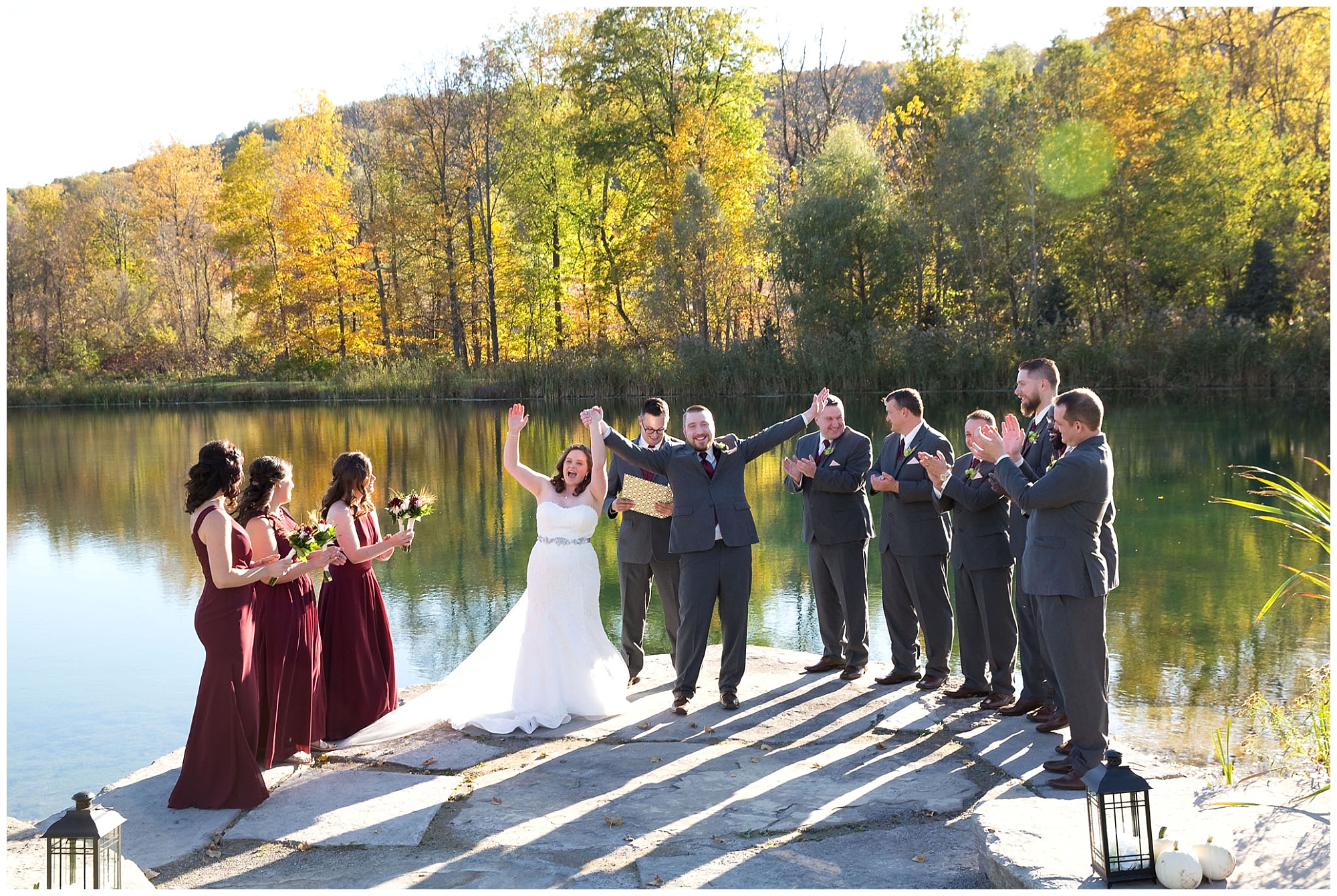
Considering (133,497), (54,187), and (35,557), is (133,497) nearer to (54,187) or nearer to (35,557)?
(35,557)

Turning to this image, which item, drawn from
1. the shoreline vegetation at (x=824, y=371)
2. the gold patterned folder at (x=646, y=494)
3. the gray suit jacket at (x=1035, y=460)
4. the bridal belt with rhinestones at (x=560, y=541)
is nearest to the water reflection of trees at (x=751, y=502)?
the shoreline vegetation at (x=824, y=371)

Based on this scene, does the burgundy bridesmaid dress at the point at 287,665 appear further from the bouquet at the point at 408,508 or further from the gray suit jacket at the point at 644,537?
the gray suit jacket at the point at 644,537

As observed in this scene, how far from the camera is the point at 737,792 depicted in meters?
5.33

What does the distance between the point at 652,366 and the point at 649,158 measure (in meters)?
10.00

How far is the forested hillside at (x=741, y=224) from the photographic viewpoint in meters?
31.0

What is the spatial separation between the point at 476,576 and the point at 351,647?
679 cm

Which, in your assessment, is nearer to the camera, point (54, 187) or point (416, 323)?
point (416, 323)

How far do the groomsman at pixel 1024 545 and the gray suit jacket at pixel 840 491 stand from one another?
1.11m

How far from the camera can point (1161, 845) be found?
12.5 feet

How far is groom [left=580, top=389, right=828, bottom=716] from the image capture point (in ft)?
21.9

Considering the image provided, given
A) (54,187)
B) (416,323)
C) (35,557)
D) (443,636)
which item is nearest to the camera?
(443,636)

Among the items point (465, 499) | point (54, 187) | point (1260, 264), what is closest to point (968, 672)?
point (465, 499)

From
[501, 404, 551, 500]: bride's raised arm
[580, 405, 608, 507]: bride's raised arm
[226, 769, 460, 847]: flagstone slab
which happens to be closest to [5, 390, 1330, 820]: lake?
[580, 405, 608, 507]: bride's raised arm

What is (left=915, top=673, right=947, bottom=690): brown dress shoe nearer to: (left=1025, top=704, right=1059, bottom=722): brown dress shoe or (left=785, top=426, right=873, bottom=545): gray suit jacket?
(left=1025, top=704, right=1059, bottom=722): brown dress shoe
